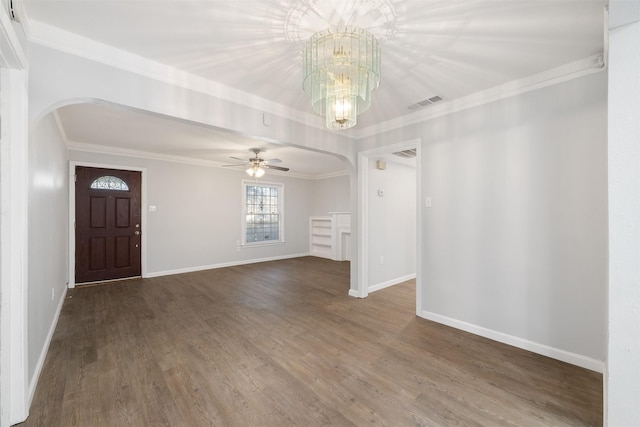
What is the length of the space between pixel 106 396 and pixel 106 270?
13.0 feet

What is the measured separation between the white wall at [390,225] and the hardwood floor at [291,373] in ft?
2.95

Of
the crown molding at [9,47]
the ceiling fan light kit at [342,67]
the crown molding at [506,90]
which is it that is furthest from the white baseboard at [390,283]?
the crown molding at [9,47]

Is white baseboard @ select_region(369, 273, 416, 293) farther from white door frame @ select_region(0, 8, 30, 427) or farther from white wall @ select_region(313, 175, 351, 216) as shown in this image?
white door frame @ select_region(0, 8, 30, 427)

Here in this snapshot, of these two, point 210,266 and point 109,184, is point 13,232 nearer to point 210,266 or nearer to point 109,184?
point 109,184

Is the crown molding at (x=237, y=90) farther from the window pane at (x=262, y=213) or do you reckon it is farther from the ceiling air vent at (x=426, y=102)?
the window pane at (x=262, y=213)

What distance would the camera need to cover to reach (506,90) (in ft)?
8.52

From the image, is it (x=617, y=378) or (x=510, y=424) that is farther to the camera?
(x=510, y=424)

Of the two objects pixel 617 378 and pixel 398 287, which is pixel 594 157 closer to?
pixel 617 378

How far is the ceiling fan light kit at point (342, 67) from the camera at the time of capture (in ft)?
5.75

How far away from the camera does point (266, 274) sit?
555 centimetres

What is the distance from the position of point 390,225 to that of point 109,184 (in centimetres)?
530

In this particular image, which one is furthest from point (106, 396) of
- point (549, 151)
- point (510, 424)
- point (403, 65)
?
point (549, 151)

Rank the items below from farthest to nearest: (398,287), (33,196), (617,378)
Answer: (398,287), (33,196), (617,378)

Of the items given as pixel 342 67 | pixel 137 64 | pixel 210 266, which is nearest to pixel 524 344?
pixel 342 67
